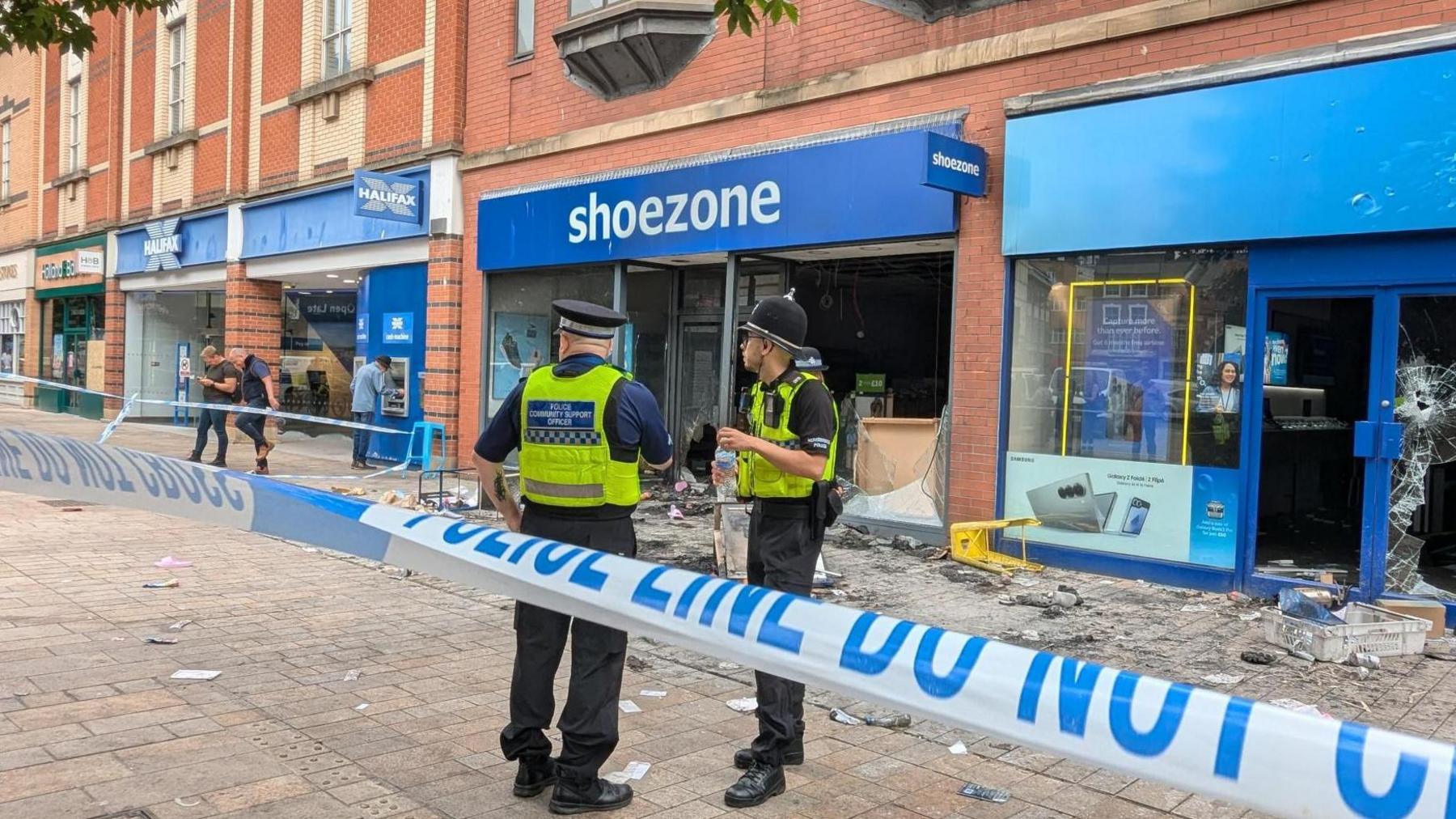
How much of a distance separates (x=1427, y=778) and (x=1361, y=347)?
6.76 meters

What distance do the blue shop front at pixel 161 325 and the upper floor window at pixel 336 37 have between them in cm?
684

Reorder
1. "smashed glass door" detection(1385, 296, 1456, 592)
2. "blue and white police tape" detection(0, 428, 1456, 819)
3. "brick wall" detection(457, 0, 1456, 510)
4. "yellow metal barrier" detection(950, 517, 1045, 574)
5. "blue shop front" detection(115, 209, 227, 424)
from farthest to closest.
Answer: "blue shop front" detection(115, 209, 227, 424), "yellow metal barrier" detection(950, 517, 1045, 574), "brick wall" detection(457, 0, 1456, 510), "smashed glass door" detection(1385, 296, 1456, 592), "blue and white police tape" detection(0, 428, 1456, 819)

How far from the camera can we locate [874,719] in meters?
4.68

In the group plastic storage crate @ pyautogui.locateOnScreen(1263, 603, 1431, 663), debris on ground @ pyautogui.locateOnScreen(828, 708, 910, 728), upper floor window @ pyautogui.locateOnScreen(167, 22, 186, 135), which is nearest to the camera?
debris on ground @ pyautogui.locateOnScreen(828, 708, 910, 728)

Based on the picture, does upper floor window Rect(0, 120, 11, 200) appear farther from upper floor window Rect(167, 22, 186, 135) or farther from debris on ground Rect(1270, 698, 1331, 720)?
debris on ground Rect(1270, 698, 1331, 720)

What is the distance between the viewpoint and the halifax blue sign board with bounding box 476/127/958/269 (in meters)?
9.06

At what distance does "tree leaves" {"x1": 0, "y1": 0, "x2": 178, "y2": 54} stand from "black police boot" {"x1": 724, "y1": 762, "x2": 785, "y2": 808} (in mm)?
5066

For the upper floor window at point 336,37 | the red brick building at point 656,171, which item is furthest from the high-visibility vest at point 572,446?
the upper floor window at point 336,37

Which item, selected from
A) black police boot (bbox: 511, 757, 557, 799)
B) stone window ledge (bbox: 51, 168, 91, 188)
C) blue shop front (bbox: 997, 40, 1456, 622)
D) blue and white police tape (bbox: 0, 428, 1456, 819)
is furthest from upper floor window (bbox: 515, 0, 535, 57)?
stone window ledge (bbox: 51, 168, 91, 188)

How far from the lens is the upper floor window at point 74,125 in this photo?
24.7 metres

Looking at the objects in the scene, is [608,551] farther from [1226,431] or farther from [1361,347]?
[1361,347]

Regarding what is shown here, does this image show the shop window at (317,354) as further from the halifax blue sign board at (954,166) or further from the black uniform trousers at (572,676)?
the black uniform trousers at (572,676)

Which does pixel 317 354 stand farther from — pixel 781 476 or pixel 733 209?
pixel 781 476

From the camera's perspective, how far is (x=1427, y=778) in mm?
1829
